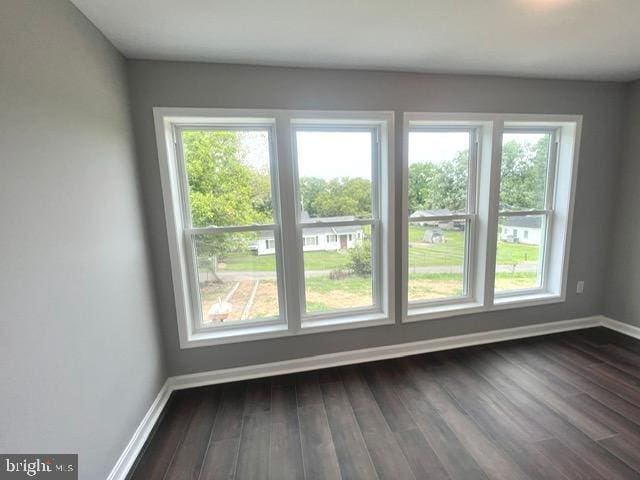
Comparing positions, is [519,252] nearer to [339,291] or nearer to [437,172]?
[437,172]

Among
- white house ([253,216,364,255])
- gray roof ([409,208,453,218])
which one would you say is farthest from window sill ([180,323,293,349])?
gray roof ([409,208,453,218])

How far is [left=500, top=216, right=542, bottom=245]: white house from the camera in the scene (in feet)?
9.00

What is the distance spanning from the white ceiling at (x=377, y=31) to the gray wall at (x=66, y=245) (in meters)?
0.32

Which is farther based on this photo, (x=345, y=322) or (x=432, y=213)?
(x=432, y=213)

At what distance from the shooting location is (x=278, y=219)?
2.27 m

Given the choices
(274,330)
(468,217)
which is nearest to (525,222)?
(468,217)

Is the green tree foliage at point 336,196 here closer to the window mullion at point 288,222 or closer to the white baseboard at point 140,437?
the window mullion at point 288,222

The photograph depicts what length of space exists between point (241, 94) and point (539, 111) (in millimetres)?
2625

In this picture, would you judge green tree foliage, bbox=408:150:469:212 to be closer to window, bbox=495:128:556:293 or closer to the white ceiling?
window, bbox=495:128:556:293

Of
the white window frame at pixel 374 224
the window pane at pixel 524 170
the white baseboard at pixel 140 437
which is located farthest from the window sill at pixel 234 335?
the window pane at pixel 524 170

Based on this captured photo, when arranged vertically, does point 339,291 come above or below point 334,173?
below

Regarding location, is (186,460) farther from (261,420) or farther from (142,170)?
(142,170)

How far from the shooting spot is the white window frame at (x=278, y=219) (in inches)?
79.3

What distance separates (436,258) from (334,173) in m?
1.28
